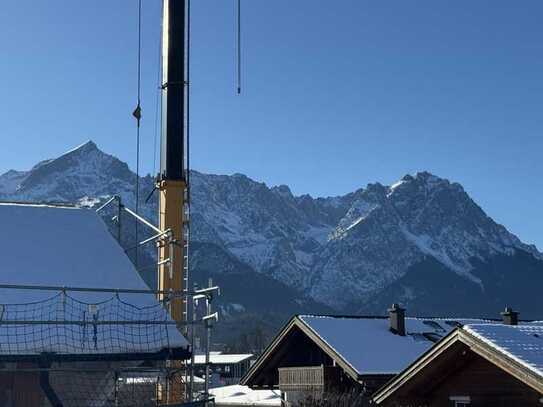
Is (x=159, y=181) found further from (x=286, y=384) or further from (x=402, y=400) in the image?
(x=286, y=384)

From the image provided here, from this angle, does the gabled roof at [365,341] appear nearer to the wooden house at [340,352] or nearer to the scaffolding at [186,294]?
the wooden house at [340,352]

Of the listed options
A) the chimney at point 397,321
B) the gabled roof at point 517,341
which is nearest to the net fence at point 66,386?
the gabled roof at point 517,341

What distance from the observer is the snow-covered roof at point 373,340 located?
33.2 meters

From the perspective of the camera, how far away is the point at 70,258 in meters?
19.4

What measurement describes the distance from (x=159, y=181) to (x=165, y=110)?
212cm

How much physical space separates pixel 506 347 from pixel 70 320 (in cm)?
788

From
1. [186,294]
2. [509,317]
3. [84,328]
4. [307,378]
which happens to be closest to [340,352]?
[307,378]

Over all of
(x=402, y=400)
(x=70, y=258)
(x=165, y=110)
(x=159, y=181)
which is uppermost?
(x=165, y=110)

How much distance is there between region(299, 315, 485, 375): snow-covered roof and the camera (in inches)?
1309

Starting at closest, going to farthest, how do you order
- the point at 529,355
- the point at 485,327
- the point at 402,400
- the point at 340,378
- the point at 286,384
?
the point at 529,355
the point at 485,327
the point at 402,400
the point at 340,378
the point at 286,384

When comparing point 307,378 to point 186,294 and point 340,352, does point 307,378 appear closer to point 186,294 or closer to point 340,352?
point 340,352

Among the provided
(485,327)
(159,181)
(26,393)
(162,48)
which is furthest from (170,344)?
(162,48)

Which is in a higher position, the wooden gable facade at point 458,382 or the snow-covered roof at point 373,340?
the snow-covered roof at point 373,340

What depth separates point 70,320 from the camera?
57.1 ft
